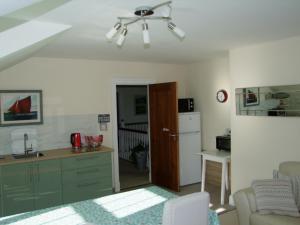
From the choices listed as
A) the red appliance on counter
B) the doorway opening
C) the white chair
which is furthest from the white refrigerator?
the white chair

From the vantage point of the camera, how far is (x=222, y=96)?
4883mm

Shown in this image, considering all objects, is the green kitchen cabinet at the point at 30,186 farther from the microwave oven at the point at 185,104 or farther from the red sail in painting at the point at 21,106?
the microwave oven at the point at 185,104

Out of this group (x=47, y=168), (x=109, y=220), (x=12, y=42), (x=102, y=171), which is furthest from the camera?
(x=102, y=171)

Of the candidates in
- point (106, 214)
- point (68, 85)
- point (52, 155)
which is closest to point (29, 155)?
point (52, 155)

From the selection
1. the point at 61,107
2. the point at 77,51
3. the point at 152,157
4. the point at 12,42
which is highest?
the point at 77,51

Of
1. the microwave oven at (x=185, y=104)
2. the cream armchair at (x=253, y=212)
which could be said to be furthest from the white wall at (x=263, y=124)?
the microwave oven at (x=185, y=104)

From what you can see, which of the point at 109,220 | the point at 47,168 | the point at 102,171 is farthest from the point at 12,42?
the point at 102,171

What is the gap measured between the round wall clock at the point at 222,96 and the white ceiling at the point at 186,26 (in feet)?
2.83

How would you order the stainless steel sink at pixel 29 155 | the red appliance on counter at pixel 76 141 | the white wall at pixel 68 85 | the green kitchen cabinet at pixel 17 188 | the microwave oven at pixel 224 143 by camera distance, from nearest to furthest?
the green kitchen cabinet at pixel 17 188, the stainless steel sink at pixel 29 155, the white wall at pixel 68 85, the red appliance on counter at pixel 76 141, the microwave oven at pixel 224 143

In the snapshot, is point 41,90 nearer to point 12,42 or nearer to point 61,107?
point 61,107

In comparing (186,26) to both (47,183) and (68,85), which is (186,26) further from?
(47,183)

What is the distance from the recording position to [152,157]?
5.44m

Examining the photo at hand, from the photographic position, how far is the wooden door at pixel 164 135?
4.77 meters

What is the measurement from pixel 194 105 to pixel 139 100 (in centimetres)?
298
